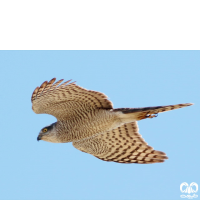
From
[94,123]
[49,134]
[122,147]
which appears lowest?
[122,147]

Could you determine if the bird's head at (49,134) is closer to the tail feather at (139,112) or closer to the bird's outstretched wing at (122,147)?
the bird's outstretched wing at (122,147)

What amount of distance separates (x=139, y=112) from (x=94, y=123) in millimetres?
1120

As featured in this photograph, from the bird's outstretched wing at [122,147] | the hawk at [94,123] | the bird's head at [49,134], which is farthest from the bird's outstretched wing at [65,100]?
the bird's outstretched wing at [122,147]

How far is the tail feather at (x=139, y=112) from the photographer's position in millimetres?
10027

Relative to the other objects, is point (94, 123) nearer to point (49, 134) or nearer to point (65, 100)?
point (65, 100)

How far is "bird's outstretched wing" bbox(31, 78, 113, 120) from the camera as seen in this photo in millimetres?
9867

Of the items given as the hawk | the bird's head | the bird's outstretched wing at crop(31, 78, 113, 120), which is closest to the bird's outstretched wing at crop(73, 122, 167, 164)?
the hawk

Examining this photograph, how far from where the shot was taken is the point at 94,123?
10648mm

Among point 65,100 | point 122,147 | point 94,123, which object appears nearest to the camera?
point 65,100

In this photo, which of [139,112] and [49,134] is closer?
[139,112]

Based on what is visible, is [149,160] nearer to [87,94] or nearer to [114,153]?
[114,153]

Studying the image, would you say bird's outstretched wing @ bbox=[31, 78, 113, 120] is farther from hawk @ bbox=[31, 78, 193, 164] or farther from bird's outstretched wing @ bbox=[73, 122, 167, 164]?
bird's outstretched wing @ bbox=[73, 122, 167, 164]

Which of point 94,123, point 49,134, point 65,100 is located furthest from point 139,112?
point 49,134
